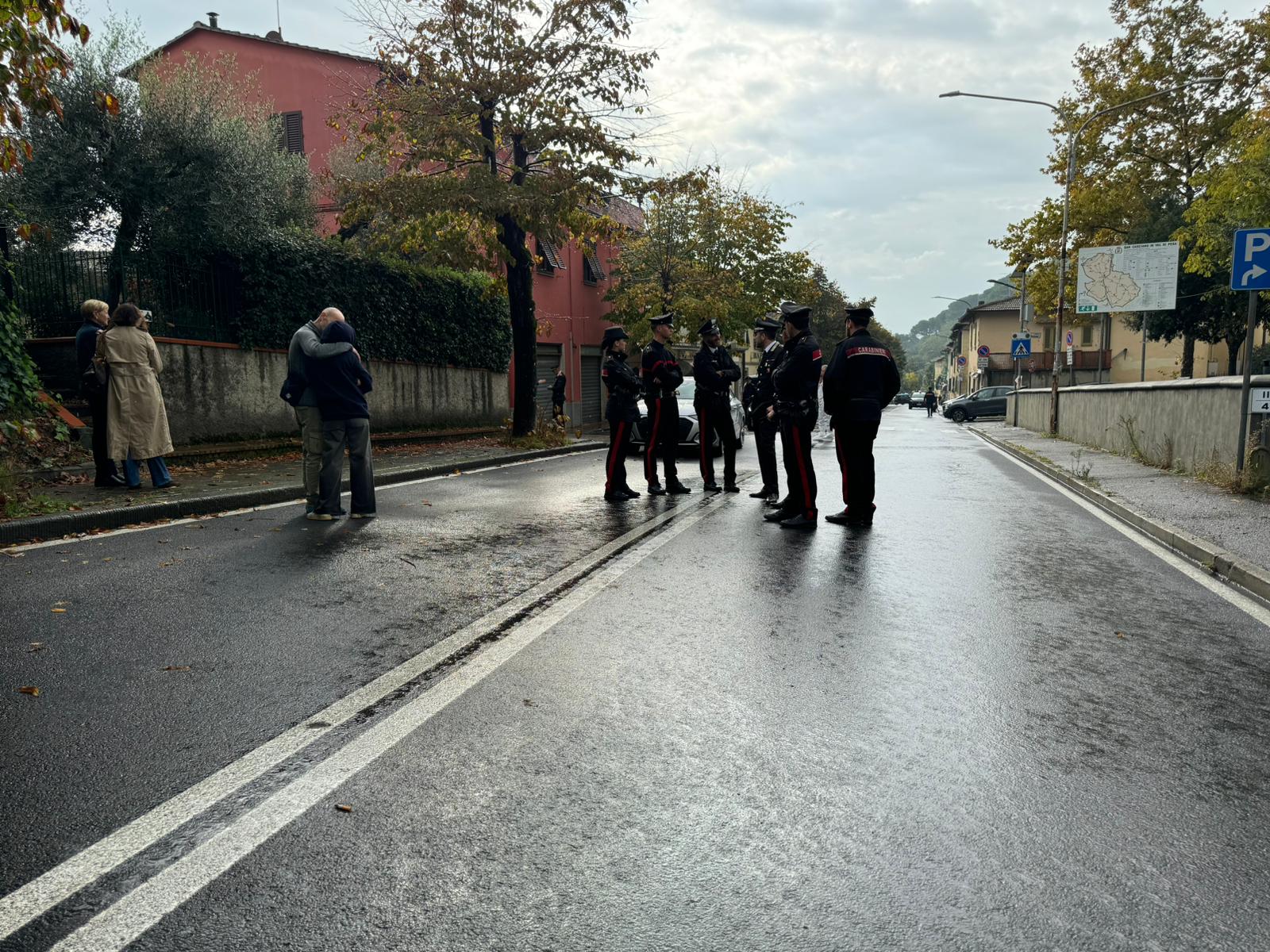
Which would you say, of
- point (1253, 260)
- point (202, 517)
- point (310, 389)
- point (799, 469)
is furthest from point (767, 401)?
point (202, 517)

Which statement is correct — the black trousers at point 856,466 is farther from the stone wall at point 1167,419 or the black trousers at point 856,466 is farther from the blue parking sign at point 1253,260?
the stone wall at point 1167,419

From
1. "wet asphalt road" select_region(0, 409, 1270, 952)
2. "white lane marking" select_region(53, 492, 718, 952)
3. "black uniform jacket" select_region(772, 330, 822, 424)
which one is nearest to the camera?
"white lane marking" select_region(53, 492, 718, 952)

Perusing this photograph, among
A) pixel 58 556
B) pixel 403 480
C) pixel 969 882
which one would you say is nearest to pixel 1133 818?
pixel 969 882

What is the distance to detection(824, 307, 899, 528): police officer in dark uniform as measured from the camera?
8.67 metres

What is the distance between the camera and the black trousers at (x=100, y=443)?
400 inches

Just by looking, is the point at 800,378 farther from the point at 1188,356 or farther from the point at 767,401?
the point at 1188,356

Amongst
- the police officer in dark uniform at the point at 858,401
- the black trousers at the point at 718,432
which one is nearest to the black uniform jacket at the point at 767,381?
the police officer in dark uniform at the point at 858,401

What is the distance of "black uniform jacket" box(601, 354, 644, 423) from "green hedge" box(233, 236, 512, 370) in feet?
26.3

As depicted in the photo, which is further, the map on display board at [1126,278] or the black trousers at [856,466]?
the map on display board at [1126,278]

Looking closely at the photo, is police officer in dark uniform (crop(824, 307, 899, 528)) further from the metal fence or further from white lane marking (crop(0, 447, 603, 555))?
the metal fence

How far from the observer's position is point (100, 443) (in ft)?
33.6

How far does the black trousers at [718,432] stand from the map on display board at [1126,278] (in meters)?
15.7

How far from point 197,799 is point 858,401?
6.82 meters

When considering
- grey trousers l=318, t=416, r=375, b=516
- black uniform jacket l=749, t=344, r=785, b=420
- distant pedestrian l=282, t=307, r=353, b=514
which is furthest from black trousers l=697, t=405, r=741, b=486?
distant pedestrian l=282, t=307, r=353, b=514
